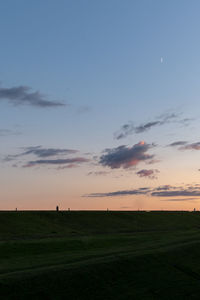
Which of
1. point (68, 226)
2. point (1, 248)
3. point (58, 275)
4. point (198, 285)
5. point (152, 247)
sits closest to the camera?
point (58, 275)

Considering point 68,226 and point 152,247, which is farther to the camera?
point 68,226

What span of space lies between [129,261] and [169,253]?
7.14 m

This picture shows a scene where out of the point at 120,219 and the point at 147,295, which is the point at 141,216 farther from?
the point at 147,295

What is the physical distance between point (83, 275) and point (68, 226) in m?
39.3

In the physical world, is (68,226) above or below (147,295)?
above

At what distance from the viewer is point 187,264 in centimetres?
3700

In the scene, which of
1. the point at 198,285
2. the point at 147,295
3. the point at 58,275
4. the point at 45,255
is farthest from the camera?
the point at 45,255

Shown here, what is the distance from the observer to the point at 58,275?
25.5m

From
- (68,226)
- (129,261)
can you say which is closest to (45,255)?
(129,261)

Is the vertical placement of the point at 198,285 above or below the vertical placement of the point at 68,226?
below

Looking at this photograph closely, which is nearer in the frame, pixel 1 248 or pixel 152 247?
pixel 1 248

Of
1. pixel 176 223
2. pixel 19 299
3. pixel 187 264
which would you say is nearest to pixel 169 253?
pixel 187 264

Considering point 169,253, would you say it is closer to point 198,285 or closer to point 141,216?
point 198,285

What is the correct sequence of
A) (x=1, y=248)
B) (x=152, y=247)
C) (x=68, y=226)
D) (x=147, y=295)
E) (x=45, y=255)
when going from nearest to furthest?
(x=147, y=295) < (x=45, y=255) < (x=1, y=248) < (x=152, y=247) < (x=68, y=226)
